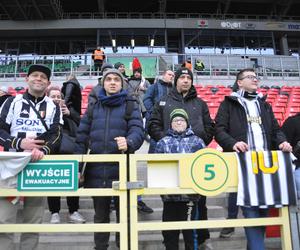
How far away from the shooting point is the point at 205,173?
288 cm

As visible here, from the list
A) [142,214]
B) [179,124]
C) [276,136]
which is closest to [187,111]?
[179,124]

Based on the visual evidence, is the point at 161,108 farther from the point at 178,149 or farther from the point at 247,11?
the point at 247,11

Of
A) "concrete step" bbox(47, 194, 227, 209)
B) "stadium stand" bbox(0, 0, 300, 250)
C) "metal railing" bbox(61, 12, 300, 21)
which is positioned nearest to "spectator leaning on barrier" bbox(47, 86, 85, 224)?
"concrete step" bbox(47, 194, 227, 209)

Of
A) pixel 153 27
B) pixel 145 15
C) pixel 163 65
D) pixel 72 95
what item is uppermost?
pixel 145 15

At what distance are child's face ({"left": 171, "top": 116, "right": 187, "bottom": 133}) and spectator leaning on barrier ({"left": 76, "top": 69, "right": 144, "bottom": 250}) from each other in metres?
0.34

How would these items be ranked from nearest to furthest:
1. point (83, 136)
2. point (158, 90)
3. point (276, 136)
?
point (83, 136) < point (276, 136) < point (158, 90)

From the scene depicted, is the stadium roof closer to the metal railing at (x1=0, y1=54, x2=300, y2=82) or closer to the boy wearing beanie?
the metal railing at (x1=0, y1=54, x2=300, y2=82)

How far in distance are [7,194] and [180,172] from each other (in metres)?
1.39

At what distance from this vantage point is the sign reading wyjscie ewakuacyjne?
9.11ft

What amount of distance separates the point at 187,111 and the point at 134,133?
0.81m

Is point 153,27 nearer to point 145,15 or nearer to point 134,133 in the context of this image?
point 145,15

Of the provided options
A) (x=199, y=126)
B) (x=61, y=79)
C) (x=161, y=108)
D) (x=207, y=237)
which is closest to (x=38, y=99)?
(x=161, y=108)

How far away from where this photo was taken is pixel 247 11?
86.8ft

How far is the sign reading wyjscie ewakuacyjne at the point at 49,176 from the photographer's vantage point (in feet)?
9.11
